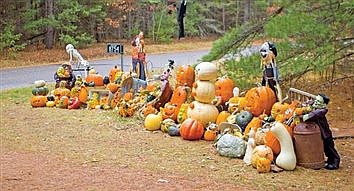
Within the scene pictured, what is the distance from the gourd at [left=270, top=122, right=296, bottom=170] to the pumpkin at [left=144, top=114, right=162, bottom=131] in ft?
8.33

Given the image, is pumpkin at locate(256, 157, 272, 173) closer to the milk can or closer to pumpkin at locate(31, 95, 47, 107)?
the milk can

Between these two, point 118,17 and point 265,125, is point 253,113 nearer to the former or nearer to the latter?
point 265,125

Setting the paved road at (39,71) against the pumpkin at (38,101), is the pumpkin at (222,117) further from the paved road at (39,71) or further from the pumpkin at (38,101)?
the paved road at (39,71)

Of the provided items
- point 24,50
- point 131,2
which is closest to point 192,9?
point 131,2

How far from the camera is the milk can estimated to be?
6.48 meters

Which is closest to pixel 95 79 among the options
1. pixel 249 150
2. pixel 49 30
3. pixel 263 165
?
pixel 249 150

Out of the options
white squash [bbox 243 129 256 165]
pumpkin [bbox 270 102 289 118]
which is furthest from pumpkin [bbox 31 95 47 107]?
white squash [bbox 243 129 256 165]

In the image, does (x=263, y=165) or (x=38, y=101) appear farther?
(x=38, y=101)

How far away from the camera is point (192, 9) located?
2961 cm

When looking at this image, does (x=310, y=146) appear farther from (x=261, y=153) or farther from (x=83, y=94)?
(x=83, y=94)

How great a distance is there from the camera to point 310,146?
6.48 m

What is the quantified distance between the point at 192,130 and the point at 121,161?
1444 mm

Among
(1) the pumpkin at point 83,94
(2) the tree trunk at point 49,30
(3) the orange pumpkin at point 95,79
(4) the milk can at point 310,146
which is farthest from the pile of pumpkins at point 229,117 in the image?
(2) the tree trunk at point 49,30

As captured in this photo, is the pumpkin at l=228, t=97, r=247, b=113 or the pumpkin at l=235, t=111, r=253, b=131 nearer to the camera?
the pumpkin at l=235, t=111, r=253, b=131
